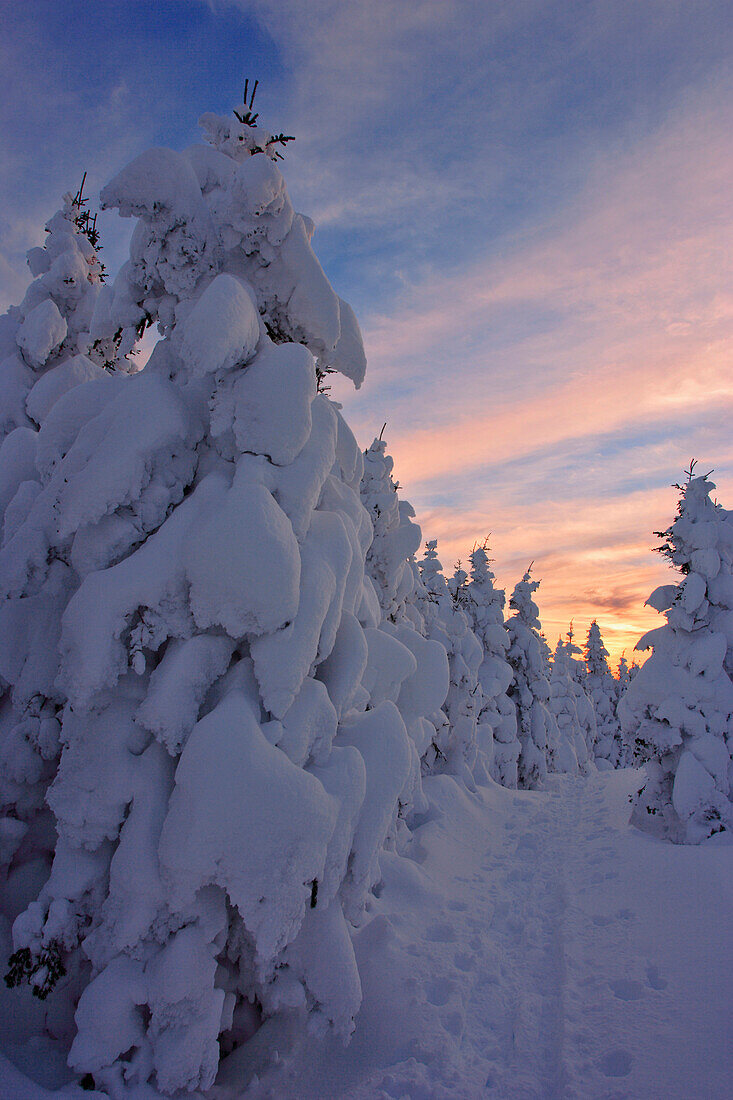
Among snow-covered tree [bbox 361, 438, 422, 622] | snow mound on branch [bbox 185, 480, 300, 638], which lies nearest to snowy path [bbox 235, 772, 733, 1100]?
snow mound on branch [bbox 185, 480, 300, 638]

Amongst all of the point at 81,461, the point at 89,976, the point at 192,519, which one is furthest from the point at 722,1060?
the point at 81,461

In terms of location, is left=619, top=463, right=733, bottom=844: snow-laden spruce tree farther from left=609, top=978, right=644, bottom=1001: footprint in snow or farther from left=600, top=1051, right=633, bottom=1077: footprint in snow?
left=600, top=1051, right=633, bottom=1077: footprint in snow

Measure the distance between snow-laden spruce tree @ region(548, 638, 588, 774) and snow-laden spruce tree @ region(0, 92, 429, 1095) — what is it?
1068 inches

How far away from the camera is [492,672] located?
22828 millimetres

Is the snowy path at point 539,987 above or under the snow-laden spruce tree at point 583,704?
under

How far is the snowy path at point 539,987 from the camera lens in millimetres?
4785

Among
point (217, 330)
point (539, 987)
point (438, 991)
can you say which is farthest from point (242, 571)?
point (539, 987)

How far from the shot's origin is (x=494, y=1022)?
5.66 metres

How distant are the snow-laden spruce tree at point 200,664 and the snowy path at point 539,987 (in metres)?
0.88

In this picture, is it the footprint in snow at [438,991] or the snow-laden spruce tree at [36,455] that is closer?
the snow-laden spruce tree at [36,455]

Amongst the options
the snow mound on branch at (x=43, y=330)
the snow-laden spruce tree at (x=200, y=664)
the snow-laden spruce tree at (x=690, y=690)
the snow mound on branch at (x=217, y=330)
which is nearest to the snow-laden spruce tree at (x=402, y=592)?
the snow-laden spruce tree at (x=200, y=664)

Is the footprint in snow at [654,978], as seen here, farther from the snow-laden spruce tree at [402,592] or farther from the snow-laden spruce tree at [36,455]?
the snow-laden spruce tree at [36,455]

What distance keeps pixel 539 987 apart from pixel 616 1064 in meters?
1.47

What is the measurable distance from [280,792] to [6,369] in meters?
9.61
